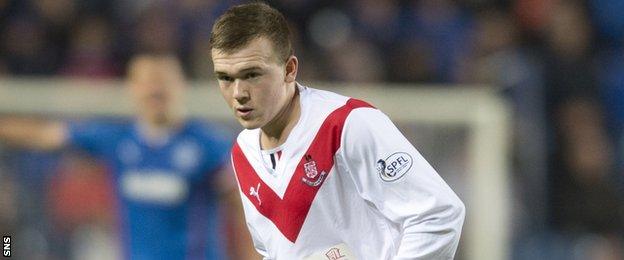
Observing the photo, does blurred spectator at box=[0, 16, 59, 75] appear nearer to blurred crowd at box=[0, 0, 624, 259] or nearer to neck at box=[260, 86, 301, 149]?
blurred crowd at box=[0, 0, 624, 259]

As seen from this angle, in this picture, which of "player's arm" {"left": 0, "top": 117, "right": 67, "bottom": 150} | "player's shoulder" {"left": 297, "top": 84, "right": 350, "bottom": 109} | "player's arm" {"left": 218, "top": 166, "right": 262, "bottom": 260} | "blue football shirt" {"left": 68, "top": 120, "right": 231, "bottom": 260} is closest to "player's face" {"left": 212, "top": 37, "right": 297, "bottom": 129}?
"player's shoulder" {"left": 297, "top": 84, "right": 350, "bottom": 109}

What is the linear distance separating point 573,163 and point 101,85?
3000 millimetres

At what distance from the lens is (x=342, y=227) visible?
11.5ft

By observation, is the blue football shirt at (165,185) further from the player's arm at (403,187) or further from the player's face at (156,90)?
the player's arm at (403,187)

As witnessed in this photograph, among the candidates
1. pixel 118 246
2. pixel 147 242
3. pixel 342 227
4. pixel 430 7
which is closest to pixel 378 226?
pixel 342 227

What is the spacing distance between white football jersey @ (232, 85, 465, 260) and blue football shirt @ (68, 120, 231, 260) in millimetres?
→ 2674

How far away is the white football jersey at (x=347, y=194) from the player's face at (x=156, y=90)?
8.58 feet

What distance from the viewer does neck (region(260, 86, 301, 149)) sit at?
3.56 m

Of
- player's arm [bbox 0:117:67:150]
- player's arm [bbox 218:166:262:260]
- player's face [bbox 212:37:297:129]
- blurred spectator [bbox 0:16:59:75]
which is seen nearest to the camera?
player's face [bbox 212:37:297:129]

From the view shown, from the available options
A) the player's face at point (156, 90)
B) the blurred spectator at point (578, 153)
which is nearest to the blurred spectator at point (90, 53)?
the player's face at point (156, 90)

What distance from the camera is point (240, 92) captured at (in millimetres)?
3398

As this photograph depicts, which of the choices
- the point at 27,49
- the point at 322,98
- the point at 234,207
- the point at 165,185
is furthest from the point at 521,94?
the point at 322,98

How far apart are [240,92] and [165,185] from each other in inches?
122

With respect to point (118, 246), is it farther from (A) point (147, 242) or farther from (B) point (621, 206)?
(B) point (621, 206)
